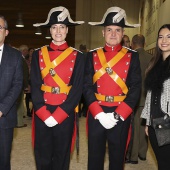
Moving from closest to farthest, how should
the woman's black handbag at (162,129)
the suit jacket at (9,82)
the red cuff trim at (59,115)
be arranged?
the woman's black handbag at (162,129) → the suit jacket at (9,82) → the red cuff trim at (59,115)

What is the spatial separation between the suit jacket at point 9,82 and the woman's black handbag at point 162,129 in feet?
3.68

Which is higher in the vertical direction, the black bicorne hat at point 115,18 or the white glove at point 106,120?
the black bicorne hat at point 115,18

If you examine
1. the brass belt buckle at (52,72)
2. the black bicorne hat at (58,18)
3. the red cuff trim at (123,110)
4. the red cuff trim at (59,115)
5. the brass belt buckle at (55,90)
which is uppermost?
the black bicorne hat at (58,18)

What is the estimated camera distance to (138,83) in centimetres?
270

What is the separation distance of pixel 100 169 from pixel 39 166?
53 centimetres

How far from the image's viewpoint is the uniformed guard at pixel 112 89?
A: 2684mm

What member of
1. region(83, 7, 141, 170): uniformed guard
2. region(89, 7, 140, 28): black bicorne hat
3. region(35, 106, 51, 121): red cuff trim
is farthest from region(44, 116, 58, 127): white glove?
region(89, 7, 140, 28): black bicorne hat

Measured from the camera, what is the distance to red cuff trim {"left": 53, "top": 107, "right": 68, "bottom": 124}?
2623mm

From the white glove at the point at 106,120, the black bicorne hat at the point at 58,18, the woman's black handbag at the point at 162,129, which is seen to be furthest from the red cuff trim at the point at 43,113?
the woman's black handbag at the point at 162,129

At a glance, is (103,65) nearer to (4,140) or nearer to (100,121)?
(100,121)

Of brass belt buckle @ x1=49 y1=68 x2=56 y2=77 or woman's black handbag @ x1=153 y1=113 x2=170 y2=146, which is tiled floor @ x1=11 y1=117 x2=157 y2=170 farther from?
woman's black handbag @ x1=153 y1=113 x2=170 y2=146

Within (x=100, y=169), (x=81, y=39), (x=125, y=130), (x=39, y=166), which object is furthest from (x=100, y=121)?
(x=81, y=39)

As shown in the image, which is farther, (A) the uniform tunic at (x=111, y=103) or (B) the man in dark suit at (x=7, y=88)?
(A) the uniform tunic at (x=111, y=103)

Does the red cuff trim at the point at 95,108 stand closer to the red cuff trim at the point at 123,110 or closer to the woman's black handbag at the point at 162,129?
the red cuff trim at the point at 123,110
